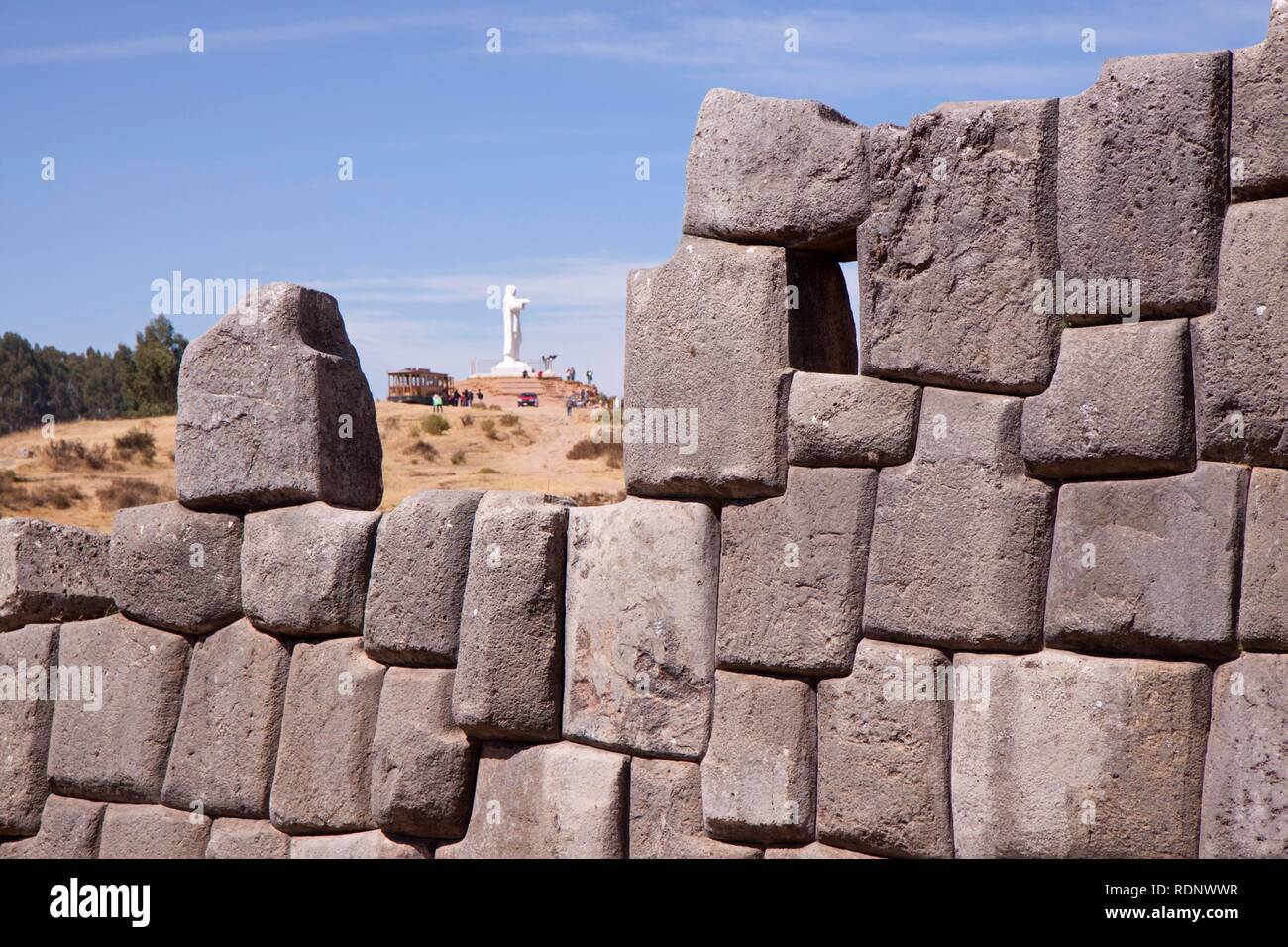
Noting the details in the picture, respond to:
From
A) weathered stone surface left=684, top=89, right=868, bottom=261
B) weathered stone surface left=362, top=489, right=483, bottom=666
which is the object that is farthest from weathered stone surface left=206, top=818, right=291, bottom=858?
weathered stone surface left=684, top=89, right=868, bottom=261

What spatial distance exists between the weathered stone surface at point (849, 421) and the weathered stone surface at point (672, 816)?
1338mm

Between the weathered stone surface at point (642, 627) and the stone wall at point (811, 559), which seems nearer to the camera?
the stone wall at point (811, 559)

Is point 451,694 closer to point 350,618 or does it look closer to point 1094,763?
point 350,618

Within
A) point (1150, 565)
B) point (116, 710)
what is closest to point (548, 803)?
point (116, 710)

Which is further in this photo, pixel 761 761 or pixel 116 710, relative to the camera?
pixel 116 710

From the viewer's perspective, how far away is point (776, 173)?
5.04m

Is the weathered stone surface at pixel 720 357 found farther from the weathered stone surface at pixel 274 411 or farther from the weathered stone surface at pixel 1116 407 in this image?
the weathered stone surface at pixel 274 411

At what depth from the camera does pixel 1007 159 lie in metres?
4.52

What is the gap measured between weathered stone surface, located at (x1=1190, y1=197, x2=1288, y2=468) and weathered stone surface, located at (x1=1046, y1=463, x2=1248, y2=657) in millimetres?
114

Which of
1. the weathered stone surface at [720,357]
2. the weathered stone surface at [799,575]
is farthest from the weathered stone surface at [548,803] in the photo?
the weathered stone surface at [720,357]

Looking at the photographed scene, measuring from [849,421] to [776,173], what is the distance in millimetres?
990

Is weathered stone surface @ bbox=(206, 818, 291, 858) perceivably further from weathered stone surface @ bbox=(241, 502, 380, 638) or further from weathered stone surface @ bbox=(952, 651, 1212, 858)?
weathered stone surface @ bbox=(952, 651, 1212, 858)

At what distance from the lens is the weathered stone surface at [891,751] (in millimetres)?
4695

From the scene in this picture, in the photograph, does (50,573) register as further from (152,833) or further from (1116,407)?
(1116,407)
